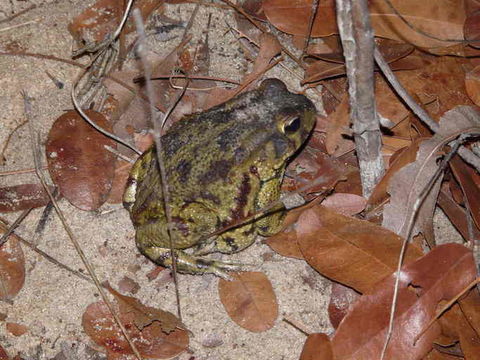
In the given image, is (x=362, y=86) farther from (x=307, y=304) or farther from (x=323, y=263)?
(x=307, y=304)

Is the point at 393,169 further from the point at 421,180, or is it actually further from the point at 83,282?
the point at 83,282

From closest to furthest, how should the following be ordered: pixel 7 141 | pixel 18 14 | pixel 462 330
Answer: pixel 462 330
pixel 7 141
pixel 18 14

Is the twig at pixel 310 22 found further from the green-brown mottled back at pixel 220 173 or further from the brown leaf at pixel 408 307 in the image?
the brown leaf at pixel 408 307

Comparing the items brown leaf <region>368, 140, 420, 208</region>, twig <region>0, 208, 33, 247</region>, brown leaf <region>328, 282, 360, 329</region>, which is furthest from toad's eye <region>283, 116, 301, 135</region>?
twig <region>0, 208, 33, 247</region>

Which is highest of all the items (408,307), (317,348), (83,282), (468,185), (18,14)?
(18,14)

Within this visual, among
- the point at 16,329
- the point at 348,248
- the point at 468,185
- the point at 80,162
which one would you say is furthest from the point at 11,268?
the point at 468,185

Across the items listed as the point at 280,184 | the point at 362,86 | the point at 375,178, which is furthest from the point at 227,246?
the point at 362,86

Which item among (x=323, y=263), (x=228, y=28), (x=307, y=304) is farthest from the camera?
(x=228, y=28)
